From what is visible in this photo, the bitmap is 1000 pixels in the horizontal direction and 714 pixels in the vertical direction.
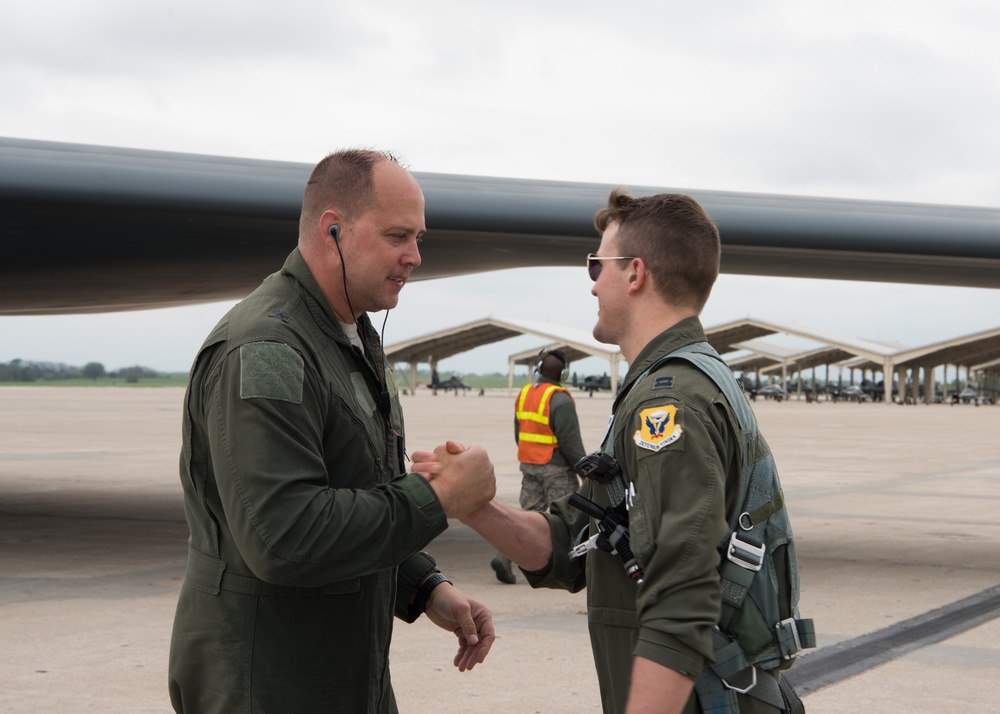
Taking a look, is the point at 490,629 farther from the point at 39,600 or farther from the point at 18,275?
the point at 18,275

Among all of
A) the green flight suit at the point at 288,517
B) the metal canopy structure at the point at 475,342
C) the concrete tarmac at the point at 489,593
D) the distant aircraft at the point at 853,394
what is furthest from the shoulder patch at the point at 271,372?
the distant aircraft at the point at 853,394

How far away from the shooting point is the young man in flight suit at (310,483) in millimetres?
2461

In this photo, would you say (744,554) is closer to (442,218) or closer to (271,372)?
(271,372)

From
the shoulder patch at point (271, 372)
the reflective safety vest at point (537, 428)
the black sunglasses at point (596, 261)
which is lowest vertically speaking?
the reflective safety vest at point (537, 428)

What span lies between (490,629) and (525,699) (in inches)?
108

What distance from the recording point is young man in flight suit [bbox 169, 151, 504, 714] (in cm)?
246

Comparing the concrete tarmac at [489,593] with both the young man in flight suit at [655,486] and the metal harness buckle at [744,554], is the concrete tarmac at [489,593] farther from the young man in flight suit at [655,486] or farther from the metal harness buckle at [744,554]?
the metal harness buckle at [744,554]

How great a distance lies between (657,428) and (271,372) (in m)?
0.91

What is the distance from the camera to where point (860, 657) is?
22.3 ft

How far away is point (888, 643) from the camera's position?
7230mm

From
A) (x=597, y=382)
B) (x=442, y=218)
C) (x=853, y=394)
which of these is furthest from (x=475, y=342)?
(x=442, y=218)

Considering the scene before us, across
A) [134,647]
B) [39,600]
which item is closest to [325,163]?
[134,647]

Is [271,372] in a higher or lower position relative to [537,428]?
higher

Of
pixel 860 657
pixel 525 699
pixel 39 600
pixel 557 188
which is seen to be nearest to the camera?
pixel 525 699
